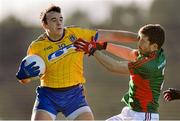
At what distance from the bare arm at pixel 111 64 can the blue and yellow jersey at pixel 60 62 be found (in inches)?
29.1

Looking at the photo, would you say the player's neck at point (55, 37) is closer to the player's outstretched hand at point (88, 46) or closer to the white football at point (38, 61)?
the white football at point (38, 61)

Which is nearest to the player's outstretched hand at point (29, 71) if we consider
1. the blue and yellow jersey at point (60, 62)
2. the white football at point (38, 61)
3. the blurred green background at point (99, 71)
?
the white football at point (38, 61)

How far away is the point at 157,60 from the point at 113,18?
79.3 feet

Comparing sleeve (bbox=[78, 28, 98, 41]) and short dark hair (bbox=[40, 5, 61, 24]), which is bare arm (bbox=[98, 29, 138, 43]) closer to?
sleeve (bbox=[78, 28, 98, 41])

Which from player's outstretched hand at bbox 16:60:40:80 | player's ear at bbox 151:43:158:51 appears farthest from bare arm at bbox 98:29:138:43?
player's outstretched hand at bbox 16:60:40:80

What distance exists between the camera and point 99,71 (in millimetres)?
24047

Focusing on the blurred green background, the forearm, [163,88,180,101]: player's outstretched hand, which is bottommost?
the blurred green background

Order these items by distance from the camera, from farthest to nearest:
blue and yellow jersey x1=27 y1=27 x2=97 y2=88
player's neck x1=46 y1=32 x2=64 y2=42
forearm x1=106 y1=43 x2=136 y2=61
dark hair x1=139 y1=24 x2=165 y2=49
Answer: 1. player's neck x1=46 y1=32 x2=64 y2=42
2. blue and yellow jersey x1=27 y1=27 x2=97 y2=88
3. forearm x1=106 y1=43 x2=136 y2=61
4. dark hair x1=139 y1=24 x2=165 y2=49

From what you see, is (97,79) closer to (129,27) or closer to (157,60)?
(129,27)

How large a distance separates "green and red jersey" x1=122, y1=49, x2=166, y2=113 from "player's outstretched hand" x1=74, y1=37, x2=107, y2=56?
1.34 feet

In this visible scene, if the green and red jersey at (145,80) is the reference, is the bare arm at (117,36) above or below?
above

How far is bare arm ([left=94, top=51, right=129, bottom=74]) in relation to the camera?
9328 mm

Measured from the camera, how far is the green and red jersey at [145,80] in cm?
946

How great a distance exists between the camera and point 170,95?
9.66 meters
